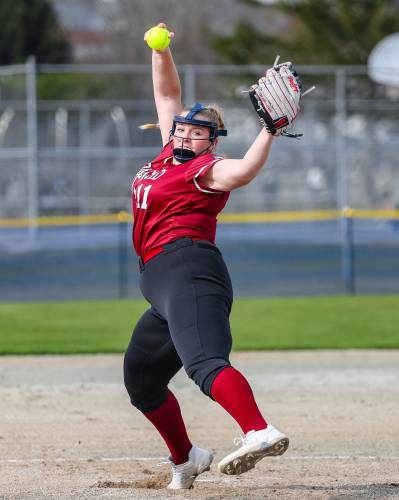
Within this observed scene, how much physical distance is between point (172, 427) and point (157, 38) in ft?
6.64

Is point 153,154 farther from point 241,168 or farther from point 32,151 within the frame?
point 241,168

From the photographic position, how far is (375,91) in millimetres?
31391

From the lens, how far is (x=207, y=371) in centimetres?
456

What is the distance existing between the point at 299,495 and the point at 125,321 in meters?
8.23

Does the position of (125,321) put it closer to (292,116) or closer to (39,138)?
(292,116)

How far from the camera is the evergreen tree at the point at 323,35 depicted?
1361 inches

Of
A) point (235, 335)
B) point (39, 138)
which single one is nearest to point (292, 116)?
point (235, 335)

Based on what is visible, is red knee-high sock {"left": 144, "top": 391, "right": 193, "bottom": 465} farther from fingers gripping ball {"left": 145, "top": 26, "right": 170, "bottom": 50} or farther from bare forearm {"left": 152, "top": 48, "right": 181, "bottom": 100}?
fingers gripping ball {"left": 145, "top": 26, "right": 170, "bottom": 50}

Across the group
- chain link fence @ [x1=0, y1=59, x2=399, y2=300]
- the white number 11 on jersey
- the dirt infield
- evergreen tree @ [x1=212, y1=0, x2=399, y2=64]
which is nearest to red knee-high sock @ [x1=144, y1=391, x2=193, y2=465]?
the dirt infield

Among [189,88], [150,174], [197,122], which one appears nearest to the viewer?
[197,122]

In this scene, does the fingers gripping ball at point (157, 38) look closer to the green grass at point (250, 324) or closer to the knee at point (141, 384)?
the knee at point (141, 384)

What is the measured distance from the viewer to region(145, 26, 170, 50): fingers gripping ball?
5484 mm

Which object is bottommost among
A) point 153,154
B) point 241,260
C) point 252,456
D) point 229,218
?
point 241,260

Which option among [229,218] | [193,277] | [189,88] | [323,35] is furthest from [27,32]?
[193,277]
